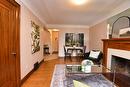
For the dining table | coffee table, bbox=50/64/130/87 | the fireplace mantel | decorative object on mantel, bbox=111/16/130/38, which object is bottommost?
coffee table, bbox=50/64/130/87

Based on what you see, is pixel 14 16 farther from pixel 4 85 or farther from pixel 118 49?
pixel 118 49

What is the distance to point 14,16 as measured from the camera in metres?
2.91

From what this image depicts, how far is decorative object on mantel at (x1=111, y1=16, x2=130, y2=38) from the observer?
3.88 meters

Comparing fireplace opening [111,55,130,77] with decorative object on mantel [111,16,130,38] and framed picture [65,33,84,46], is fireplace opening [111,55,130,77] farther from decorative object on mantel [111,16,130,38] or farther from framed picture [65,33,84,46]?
framed picture [65,33,84,46]

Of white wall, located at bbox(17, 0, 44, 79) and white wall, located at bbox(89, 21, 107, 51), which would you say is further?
white wall, located at bbox(89, 21, 107, 51)

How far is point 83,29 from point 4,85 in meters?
7.57

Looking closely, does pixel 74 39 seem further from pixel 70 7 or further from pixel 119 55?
pixel 119 55

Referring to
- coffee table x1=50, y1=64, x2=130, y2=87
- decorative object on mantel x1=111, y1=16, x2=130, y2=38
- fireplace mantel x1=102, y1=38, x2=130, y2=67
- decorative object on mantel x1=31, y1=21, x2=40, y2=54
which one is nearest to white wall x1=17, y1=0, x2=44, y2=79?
decorative object on mantel x1=31, y1=21, x2=40, y2=54

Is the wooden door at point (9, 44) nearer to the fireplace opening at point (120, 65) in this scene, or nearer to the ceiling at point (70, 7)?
the ceiling at point (70, 7)

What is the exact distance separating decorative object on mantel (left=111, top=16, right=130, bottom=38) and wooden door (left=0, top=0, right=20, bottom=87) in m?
3.04

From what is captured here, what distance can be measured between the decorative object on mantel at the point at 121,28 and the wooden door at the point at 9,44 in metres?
3.04

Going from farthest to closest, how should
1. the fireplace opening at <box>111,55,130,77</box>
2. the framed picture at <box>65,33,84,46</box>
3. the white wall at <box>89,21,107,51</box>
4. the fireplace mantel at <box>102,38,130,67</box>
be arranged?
1. the framed picture at <box>65,33,84,46</box>
2. the white wall at <box>89,21,107,51</box>
3. the fireplace opening at <box>111,55,130,77</box>
4. the fireplace mantel at <box>102,38,130,67</box>

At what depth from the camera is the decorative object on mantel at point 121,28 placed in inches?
153

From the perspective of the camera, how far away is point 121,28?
14.0 ft
